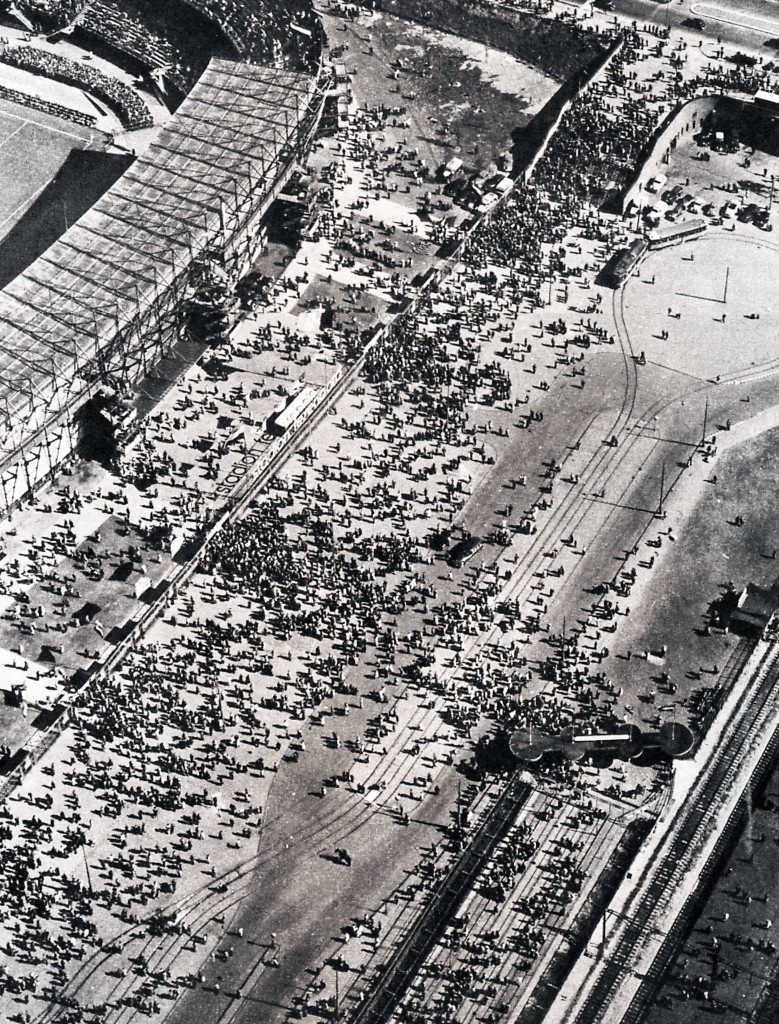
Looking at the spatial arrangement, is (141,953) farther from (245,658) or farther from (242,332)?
(242,332)

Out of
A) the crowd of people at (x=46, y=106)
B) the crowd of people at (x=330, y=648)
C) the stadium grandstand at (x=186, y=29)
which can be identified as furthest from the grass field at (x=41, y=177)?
the crowd of people at (x=330, y=648)

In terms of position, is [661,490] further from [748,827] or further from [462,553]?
[748,827]

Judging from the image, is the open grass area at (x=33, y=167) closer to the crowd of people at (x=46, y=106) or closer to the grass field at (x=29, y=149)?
the grass field at (x=29, y=149)

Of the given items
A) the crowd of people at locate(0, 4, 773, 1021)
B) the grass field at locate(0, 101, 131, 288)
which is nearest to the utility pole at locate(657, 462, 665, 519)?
the crowd of people at locate(0, 4, 773, 1021)

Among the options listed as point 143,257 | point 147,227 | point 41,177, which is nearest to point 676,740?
point 143,257

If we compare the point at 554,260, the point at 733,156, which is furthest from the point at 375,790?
the point at 733,156

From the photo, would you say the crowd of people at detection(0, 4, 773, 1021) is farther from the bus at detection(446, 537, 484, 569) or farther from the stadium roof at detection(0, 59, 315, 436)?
the stadium roof at detection(0, 59, 315, 436)
